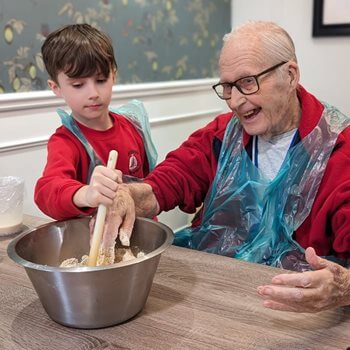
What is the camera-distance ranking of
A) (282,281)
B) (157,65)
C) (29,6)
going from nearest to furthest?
(282,281) < (29,6) < (157,65)

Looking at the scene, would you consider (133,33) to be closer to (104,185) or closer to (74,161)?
(74,161)

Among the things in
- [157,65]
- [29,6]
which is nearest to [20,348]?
[29,6]

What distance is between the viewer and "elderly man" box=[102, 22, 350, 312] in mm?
1278

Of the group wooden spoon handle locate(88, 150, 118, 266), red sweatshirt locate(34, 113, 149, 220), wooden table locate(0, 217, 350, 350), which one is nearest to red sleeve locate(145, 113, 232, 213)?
red sweatshirt locate(34, 113, 149, 220)

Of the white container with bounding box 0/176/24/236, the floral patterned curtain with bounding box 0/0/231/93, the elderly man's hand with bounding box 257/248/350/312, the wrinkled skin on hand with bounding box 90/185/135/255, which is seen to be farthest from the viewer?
the floral patterned curtain with bounding box 0/0/231/93

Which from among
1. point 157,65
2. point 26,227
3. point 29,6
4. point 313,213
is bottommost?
point 26,227

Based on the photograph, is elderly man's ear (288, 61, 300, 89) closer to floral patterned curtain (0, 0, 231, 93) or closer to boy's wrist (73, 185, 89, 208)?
boy's wrist (73, 185, 89, 208)

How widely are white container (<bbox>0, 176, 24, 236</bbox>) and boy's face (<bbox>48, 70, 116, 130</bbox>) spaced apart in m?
0.30

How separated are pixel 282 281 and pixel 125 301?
0.29 meters

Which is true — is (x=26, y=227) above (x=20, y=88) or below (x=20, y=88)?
below

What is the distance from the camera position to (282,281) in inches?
32.2

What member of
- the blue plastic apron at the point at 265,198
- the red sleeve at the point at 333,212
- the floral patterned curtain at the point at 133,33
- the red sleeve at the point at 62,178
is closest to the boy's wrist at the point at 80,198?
the red sleeve at the point at 62,178

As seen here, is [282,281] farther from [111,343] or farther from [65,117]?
[65,117]

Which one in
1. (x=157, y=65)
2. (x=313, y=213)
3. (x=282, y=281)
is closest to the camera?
(x=282, y=281)
